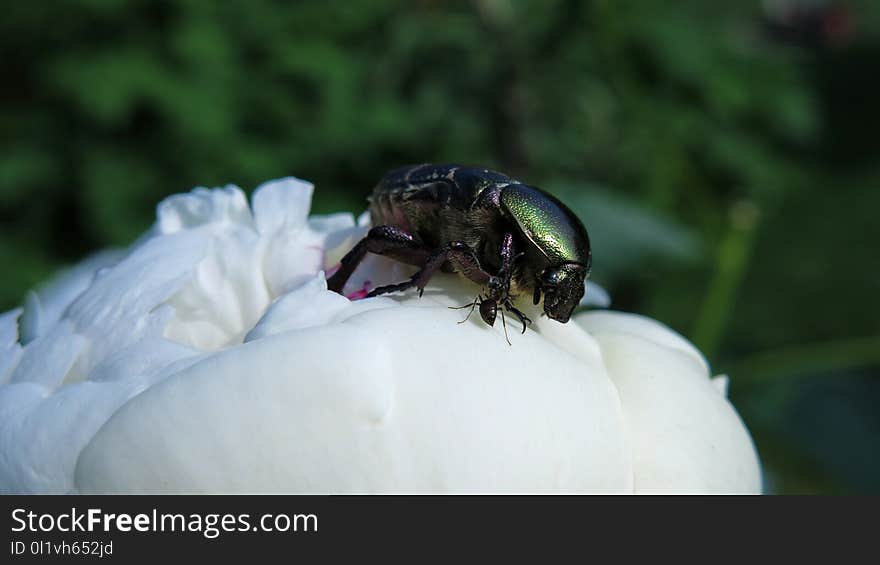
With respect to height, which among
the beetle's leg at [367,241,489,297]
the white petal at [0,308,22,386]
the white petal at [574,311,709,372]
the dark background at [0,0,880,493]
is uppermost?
the beetle's leg at [367,241,489,297]

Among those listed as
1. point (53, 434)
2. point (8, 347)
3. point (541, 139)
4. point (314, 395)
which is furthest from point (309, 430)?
point (541, 139)

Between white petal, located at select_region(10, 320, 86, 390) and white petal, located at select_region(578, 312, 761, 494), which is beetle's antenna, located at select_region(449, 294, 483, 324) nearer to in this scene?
white petal, located at select_region(578, 312, 761, 494)

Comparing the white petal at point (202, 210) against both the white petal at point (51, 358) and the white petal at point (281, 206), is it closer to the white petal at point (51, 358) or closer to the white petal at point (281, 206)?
the white petal at point (281, 206)

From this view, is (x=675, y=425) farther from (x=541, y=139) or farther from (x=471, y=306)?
(x=541, y=139)

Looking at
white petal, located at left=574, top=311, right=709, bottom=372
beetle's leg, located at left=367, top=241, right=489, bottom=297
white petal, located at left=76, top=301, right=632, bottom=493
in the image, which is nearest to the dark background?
white petal, located at left=574, top=311, right=709, bottom=372

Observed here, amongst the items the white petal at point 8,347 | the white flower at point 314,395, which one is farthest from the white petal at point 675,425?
the white petal at point 8,347
